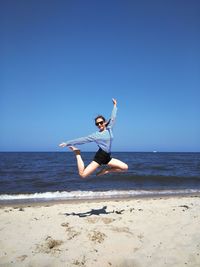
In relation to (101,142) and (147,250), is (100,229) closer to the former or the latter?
(147,250)

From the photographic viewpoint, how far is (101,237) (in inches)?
262

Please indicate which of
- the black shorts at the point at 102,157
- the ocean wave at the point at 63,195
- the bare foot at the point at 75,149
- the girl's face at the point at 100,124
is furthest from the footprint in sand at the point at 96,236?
the ocean wave at the point at 63,195

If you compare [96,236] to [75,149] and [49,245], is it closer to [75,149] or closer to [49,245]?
[49,245]

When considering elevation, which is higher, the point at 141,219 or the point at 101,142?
the point at 101,142

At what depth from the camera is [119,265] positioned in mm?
5359

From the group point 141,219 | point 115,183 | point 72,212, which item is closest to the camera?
point 141,219

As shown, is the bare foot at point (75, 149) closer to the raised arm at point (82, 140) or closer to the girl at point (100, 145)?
the girl at point (100, 145)

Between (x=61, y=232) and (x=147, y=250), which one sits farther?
(x=61, y=232)

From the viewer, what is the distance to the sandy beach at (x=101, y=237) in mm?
5594

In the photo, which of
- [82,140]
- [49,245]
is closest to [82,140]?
[82,140]

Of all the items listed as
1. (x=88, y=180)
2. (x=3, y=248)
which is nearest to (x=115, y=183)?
(x=88, y=180)

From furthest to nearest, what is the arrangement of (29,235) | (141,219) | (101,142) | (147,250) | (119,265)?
1. (141,219)
2. (101,142)
3. (29,235)
4. (147,250)
5. (119,265)

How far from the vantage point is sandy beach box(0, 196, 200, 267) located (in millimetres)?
5594

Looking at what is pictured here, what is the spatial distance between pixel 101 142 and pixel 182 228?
302 centimetres
